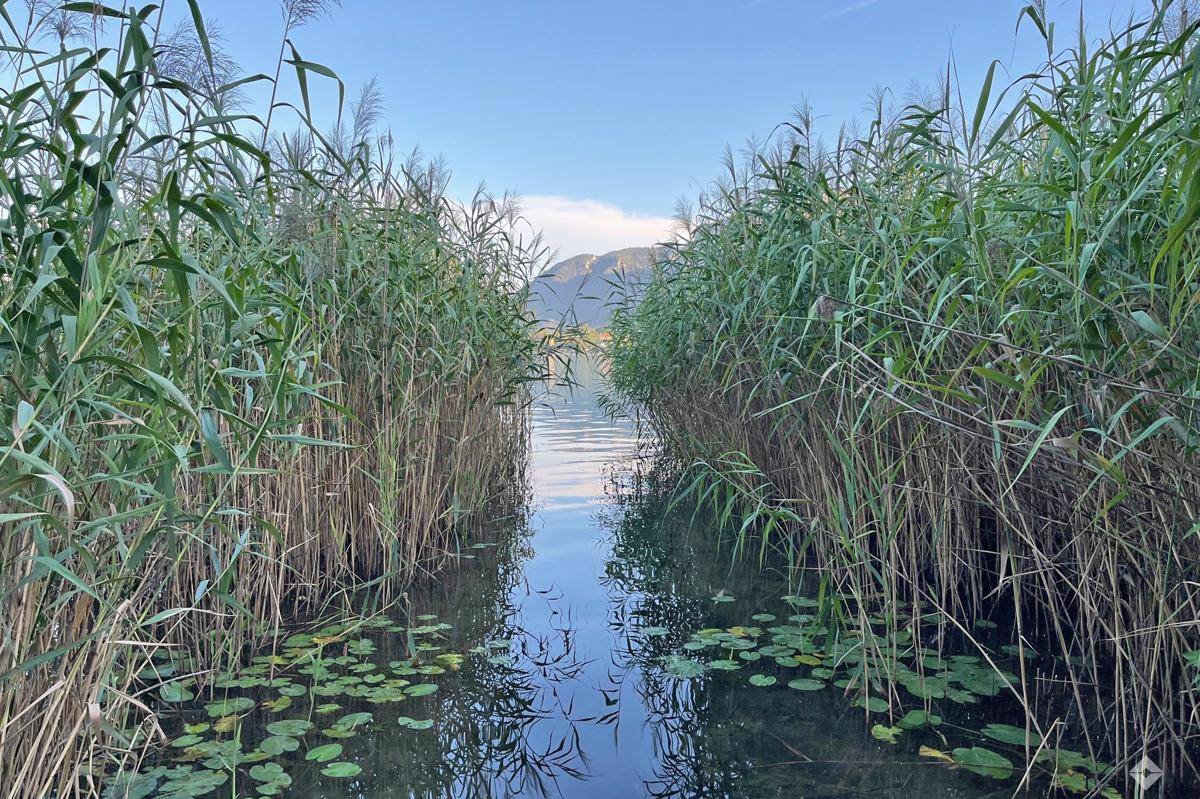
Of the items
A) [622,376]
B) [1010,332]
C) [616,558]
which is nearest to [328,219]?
[616,558]

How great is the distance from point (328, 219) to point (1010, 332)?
3335 millimetres

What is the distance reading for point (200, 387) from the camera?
1908 millimetres

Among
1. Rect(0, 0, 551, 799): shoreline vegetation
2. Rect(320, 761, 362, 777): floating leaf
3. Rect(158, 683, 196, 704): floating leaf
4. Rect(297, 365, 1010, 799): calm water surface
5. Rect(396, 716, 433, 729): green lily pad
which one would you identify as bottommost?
Rect(297, 365, 1010, 799): calm water surface

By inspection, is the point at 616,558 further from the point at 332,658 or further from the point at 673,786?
the point at 673,786

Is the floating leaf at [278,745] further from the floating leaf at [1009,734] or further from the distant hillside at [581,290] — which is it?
the distant hillside at [581,290]

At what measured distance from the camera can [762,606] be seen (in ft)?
13.6

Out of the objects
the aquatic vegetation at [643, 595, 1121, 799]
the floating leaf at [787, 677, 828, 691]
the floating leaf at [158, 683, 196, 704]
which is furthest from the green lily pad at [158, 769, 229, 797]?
the floating leaf at [787, 677, 828, 691]

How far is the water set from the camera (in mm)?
2404

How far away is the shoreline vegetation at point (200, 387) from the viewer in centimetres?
166

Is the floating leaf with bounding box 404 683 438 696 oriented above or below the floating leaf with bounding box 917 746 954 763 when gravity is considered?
above

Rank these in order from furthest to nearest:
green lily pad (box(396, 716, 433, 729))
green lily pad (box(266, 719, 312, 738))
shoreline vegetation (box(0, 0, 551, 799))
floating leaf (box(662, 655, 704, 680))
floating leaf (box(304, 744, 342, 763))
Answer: floating leaf (box(662, 655, 704, 680)) < green lily pad (box(396, 716, 433, 729)) < green lily pad (box(266, 719, 312, 738)) < floating leaf (box(304, 744, 342, 763)) < shoreline vegetation (box(0, 0, 551, 799))

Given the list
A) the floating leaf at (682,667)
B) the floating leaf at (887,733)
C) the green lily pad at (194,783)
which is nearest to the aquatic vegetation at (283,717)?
the green lily pad at (194,783)

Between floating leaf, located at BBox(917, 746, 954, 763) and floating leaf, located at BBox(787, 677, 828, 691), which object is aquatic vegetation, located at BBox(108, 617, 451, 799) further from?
floating leaf, located at BBox(917, 746, 954, 763)

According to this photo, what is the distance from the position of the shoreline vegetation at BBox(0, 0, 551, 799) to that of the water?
0.56 m
